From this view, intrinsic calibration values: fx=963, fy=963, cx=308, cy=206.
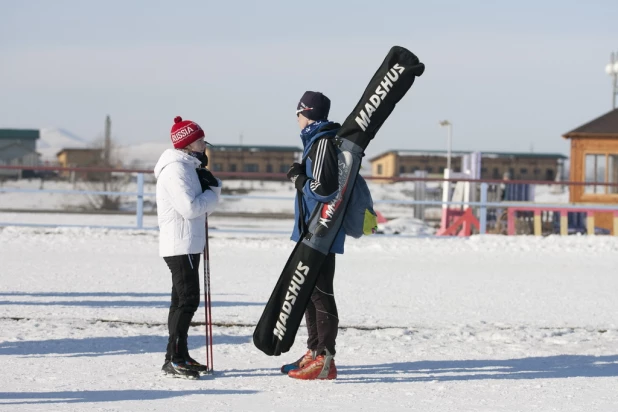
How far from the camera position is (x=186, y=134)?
5262mm

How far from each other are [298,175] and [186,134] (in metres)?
0.66

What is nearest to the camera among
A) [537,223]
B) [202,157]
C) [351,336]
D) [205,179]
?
[205,179]

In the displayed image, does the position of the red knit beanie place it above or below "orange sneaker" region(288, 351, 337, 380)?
above

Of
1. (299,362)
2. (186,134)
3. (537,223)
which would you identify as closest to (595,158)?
(537,223)

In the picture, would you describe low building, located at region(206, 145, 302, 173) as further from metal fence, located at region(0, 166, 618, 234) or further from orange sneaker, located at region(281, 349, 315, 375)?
orange sneaker, located at region(281, 349, 315, 375)

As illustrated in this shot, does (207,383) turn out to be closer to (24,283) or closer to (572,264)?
(24,283)

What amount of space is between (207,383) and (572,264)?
26.0ft

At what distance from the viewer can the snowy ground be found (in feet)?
15.8

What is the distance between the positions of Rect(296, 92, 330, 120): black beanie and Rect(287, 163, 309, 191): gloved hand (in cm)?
27

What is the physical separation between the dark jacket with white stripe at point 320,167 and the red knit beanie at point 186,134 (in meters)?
0.58

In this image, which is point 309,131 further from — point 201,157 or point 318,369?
point 318,369

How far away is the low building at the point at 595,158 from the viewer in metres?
23.5

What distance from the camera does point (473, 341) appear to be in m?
6.57

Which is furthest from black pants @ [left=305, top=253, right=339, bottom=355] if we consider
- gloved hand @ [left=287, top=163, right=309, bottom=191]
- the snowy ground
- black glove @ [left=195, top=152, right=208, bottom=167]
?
black glove @ [left=195, top=152, right=208, bottom=167]
